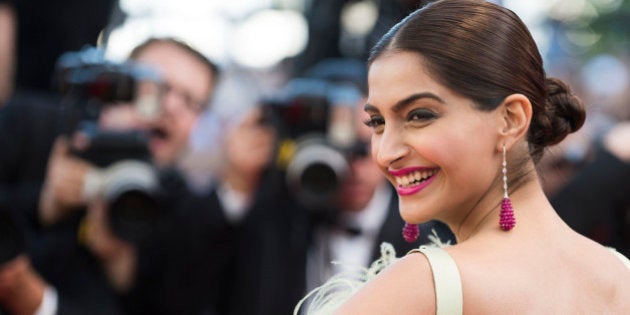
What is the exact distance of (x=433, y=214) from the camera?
6.59 ft

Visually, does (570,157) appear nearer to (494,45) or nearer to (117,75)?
(117,75)

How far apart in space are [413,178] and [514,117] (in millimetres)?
229

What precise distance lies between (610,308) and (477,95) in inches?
18.7

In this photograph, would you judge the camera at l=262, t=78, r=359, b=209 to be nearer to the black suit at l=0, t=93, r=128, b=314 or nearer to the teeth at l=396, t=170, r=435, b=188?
the black suit at l=0, t=93, r=128, b=314

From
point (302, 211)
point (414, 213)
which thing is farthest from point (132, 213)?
point (414, 213)

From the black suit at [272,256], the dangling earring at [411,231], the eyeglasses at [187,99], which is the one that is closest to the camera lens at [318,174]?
the black suit at [272,256]

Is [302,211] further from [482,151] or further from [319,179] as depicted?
[482,151]

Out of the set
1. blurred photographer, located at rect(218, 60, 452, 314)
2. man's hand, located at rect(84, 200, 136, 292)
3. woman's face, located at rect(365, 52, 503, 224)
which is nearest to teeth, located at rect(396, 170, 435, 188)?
woman's face, located at rect(365, 52, 503, 224)

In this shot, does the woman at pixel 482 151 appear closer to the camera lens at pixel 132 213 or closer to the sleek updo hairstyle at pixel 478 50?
the sleek updo hairstyle at pixel 478 50

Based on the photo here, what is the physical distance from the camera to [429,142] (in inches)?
75.9

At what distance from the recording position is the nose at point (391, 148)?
1.98 metres

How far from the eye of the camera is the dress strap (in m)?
1.72

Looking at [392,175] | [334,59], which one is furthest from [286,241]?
[392,175]

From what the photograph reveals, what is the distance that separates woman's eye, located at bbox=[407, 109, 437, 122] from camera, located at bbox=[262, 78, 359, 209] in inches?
73.4
